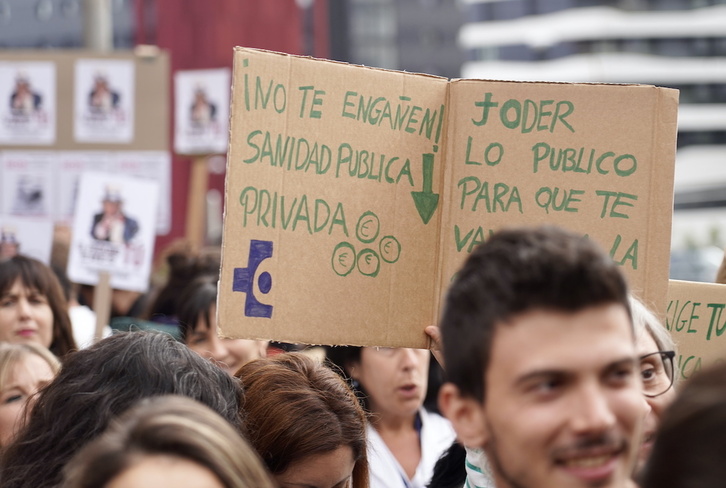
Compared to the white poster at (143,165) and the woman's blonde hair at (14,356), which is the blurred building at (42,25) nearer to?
the white poster at (143,165)

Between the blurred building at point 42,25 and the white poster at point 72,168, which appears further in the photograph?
the blurred building at point 42,25

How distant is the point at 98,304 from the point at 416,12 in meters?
51.7

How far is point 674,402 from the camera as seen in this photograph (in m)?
1.53

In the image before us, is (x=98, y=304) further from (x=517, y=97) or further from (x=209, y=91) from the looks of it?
(x=209, y=91)

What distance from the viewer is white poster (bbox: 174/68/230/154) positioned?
27.9 ft

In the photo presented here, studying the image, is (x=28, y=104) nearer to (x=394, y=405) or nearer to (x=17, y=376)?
(x=17, y=376)

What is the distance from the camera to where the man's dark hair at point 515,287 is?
1.70 m

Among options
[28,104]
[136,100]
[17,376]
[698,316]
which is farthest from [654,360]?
[28,104]

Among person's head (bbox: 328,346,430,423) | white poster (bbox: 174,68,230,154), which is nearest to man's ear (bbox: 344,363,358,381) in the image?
person's head (bbox: 328,346,430,423)

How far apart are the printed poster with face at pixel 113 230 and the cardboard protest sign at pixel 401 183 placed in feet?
9.42

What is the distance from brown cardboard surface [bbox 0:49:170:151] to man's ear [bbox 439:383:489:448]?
6.07 m

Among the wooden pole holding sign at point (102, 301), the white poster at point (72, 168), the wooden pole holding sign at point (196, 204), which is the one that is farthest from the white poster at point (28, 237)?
the wooden pole holding sign at point (196, 204)

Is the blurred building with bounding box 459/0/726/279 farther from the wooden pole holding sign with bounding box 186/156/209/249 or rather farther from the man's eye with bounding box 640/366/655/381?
the man's eye with bounding box 640/366/655/381

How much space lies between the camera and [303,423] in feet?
Answer: 9.68
